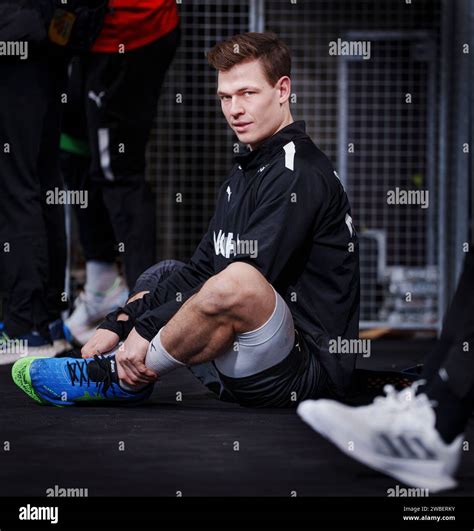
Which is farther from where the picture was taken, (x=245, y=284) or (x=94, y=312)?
(x=94, y=312)

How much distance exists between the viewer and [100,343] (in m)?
Result: 2.53

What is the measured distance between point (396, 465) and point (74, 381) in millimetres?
1032

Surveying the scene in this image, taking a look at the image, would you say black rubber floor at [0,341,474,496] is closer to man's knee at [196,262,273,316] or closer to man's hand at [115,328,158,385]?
man's hand at [115,328,158,385]

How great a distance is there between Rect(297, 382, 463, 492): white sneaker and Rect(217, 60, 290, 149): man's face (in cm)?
96

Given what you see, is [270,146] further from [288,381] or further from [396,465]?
[396,465]

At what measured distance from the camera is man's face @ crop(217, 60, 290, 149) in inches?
98.0

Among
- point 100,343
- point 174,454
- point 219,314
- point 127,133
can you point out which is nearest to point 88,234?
point 127,133

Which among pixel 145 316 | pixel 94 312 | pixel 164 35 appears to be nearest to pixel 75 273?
pixel 94 312

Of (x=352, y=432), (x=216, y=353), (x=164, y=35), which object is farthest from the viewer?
(x=164, y=35)

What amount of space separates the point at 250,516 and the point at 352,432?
0.78 feet

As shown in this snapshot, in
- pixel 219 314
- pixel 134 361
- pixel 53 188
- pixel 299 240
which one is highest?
pixel 53 188

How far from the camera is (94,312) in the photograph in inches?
158

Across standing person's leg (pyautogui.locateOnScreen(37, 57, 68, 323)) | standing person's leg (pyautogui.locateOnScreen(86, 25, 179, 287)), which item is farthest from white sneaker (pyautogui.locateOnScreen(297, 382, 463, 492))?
standing person's leg (pyautogui.locateOnScreen(86, 25, 179, 287))

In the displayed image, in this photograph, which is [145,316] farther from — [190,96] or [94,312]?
[190,96]
